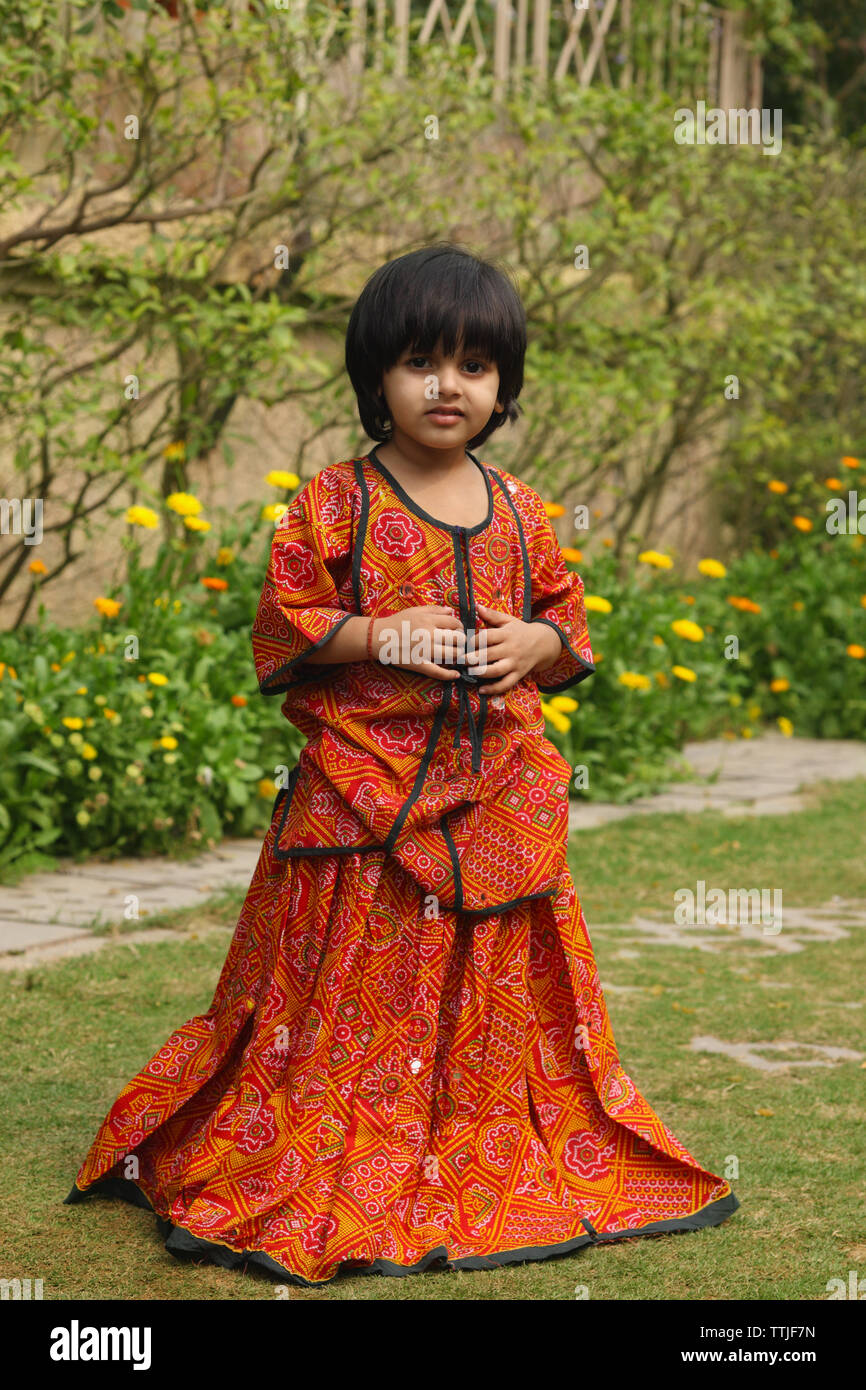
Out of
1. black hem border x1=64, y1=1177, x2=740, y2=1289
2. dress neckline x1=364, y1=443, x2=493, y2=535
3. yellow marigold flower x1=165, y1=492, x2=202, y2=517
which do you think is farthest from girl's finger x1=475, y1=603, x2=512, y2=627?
yellow marigold flower x1=165, y1=492, x2=202, y2=517

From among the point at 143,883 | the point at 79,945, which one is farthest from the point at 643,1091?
the point at 143,883

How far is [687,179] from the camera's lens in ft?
26.1

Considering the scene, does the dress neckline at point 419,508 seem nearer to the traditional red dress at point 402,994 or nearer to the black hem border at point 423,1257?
the traditional red dress at point 402,994

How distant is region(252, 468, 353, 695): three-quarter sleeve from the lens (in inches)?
97.7

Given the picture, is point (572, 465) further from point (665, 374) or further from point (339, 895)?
point (339, 895)

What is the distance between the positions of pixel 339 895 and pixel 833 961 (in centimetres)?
221

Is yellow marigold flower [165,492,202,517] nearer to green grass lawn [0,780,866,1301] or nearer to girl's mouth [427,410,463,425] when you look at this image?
green grass lawn [0,780,866,1301]

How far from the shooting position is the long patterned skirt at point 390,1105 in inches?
95.1

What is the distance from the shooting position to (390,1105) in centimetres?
248

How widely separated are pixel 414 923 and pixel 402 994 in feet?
0.37

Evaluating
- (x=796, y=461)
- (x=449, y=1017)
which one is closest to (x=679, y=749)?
(x=796, y=461)

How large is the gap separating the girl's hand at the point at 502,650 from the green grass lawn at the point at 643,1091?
898 mm

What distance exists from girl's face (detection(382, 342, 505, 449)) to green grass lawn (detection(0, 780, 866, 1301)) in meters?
1.28

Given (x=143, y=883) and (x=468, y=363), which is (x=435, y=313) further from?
(x=143, y=883)
